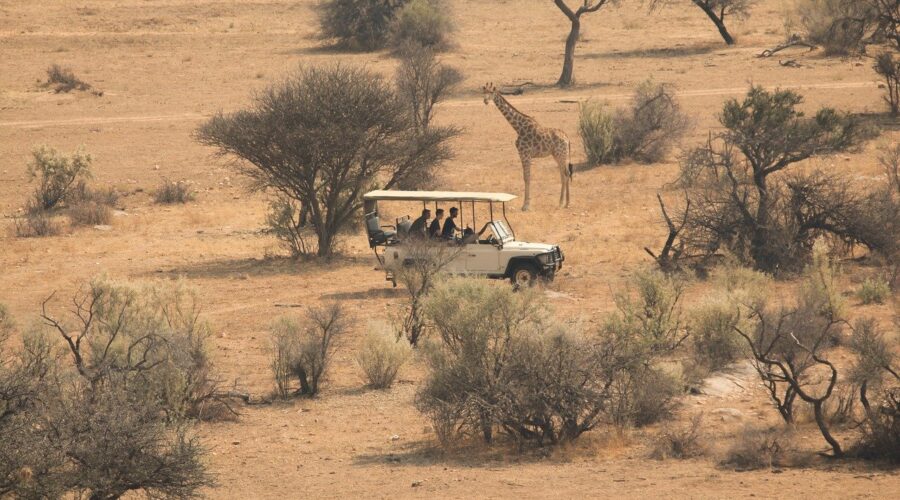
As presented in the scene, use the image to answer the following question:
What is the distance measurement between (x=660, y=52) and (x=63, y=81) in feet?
71.4

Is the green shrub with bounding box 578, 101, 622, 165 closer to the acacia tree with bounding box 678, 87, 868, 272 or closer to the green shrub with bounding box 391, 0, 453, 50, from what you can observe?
the acacia tree with bounding box 678, 87, 868, 272

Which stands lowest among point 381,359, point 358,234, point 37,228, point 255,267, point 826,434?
point 358,234

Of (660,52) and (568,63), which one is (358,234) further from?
(660,52)

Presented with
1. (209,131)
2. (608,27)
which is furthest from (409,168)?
(608,27)

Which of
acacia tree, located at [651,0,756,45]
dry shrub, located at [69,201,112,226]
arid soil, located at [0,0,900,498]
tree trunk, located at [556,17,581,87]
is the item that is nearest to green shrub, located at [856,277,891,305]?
arid soil, located at [0,0,900,498]

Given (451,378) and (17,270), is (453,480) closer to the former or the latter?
(451,378)

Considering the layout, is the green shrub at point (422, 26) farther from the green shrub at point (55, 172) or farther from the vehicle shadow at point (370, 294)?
the vehicle shadow at point (370, 294)

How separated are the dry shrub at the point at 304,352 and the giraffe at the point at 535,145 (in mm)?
11769

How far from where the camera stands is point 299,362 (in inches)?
586

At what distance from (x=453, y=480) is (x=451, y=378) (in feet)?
5.57

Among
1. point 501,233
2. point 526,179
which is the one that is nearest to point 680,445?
point 501,233

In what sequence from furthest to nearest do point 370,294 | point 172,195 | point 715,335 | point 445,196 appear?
point 172,195, point 370,294, point 445,196, point 715,335

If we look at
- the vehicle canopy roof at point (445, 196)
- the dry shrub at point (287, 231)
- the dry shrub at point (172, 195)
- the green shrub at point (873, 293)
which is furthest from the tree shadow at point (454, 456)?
the dry shrub at point (172, 195)

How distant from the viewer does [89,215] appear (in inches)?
1066
